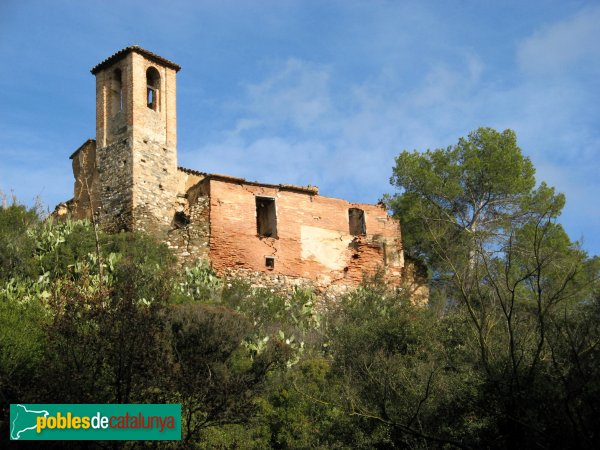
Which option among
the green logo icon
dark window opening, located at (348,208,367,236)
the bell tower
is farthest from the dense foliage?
dark window opening, located at (348,208,367,236)

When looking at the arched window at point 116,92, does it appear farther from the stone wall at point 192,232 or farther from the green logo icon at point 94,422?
the green logo icon at point 94,422

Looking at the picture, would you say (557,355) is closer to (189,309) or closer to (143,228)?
(189,309)

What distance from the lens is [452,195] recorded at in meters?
26.9

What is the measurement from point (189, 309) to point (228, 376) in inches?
106

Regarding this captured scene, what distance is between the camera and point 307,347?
19.4 meters

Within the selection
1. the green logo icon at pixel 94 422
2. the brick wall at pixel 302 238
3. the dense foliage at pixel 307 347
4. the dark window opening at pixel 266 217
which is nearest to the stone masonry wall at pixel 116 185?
the dense foliage at pixel 307 347

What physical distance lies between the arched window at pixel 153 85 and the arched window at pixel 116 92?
91 cm

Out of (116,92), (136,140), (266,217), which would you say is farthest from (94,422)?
(116,92)

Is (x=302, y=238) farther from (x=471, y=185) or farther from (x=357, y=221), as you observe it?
(x=471, y=185)

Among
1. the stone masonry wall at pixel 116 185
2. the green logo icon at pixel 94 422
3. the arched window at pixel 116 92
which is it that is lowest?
the green logo icon at pixel 94 422

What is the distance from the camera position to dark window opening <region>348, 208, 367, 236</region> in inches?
1068

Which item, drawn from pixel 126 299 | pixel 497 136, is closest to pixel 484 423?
pixel 126 299

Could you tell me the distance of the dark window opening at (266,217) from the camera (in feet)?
83.1

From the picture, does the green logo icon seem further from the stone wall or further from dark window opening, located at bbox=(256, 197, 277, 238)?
dark window opening, located at bbox=(256, 197, 277, 238)
